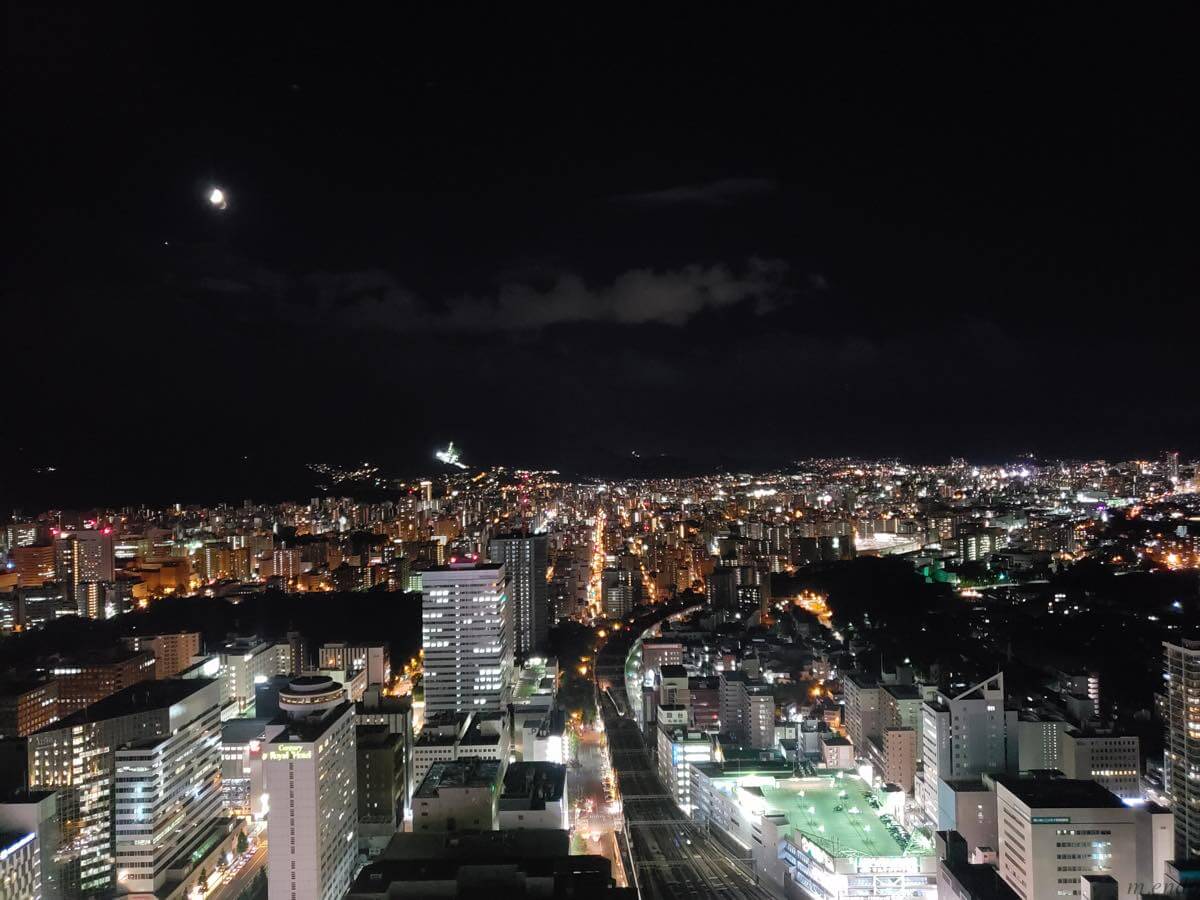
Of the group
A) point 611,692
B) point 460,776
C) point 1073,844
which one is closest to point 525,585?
point 611,692

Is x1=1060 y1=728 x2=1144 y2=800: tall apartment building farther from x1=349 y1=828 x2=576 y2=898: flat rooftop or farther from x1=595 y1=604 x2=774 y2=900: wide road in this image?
x1=349 y1=828 x2=576 y2=898: flat rooftop

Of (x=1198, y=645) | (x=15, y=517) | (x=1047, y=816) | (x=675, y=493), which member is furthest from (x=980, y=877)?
(x=675, y=493)

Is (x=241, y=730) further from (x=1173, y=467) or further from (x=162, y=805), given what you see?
(x=1173, y=467)

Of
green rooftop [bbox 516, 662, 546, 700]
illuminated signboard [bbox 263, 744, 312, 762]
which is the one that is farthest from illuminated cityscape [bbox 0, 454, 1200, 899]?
green rooftop [bbox 516, 662, 546, 700]

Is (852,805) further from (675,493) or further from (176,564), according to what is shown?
(675,493)

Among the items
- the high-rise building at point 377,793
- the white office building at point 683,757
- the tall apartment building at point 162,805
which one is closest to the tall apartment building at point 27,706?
the tall apartment building at point 162,805

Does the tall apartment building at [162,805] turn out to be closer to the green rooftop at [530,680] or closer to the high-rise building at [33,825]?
the high-rise building at [33,825]

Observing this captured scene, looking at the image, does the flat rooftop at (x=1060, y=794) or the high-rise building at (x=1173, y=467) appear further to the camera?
the high-rise building at (x=1173, y=467)
